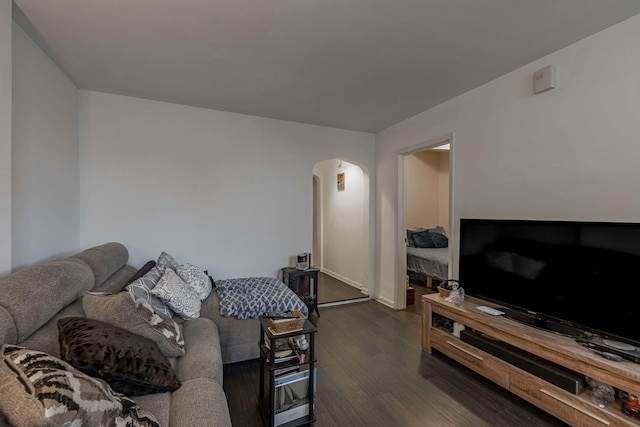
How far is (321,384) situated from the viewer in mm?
2199

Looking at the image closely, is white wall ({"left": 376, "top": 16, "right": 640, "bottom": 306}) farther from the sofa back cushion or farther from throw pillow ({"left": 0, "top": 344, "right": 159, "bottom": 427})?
the sofa back cushion

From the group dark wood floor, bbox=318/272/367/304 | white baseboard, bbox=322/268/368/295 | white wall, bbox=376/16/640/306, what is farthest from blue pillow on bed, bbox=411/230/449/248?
white wall, bbox=376/16/640/306

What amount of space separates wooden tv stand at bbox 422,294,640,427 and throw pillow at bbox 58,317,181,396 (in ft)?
6.91

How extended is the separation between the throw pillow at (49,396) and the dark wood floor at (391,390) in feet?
3.72

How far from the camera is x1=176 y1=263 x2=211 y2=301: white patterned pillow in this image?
8.54 ft

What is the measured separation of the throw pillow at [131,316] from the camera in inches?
55.5

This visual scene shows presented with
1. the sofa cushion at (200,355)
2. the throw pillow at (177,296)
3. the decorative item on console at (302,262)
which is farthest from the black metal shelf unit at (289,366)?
the decorative item on console at (302,262)

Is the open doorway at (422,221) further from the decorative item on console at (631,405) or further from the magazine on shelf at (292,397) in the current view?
the magazine on shelf at (292,397)

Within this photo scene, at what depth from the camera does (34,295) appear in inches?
50.3

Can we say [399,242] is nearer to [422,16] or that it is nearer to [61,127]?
[422,16]

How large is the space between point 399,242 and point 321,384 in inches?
85.6

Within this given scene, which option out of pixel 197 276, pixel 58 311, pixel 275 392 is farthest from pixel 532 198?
pixel 58 311

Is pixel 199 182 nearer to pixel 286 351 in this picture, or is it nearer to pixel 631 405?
pixel 286 351

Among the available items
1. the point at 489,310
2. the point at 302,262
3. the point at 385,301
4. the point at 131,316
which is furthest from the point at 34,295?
the point at 385,301
